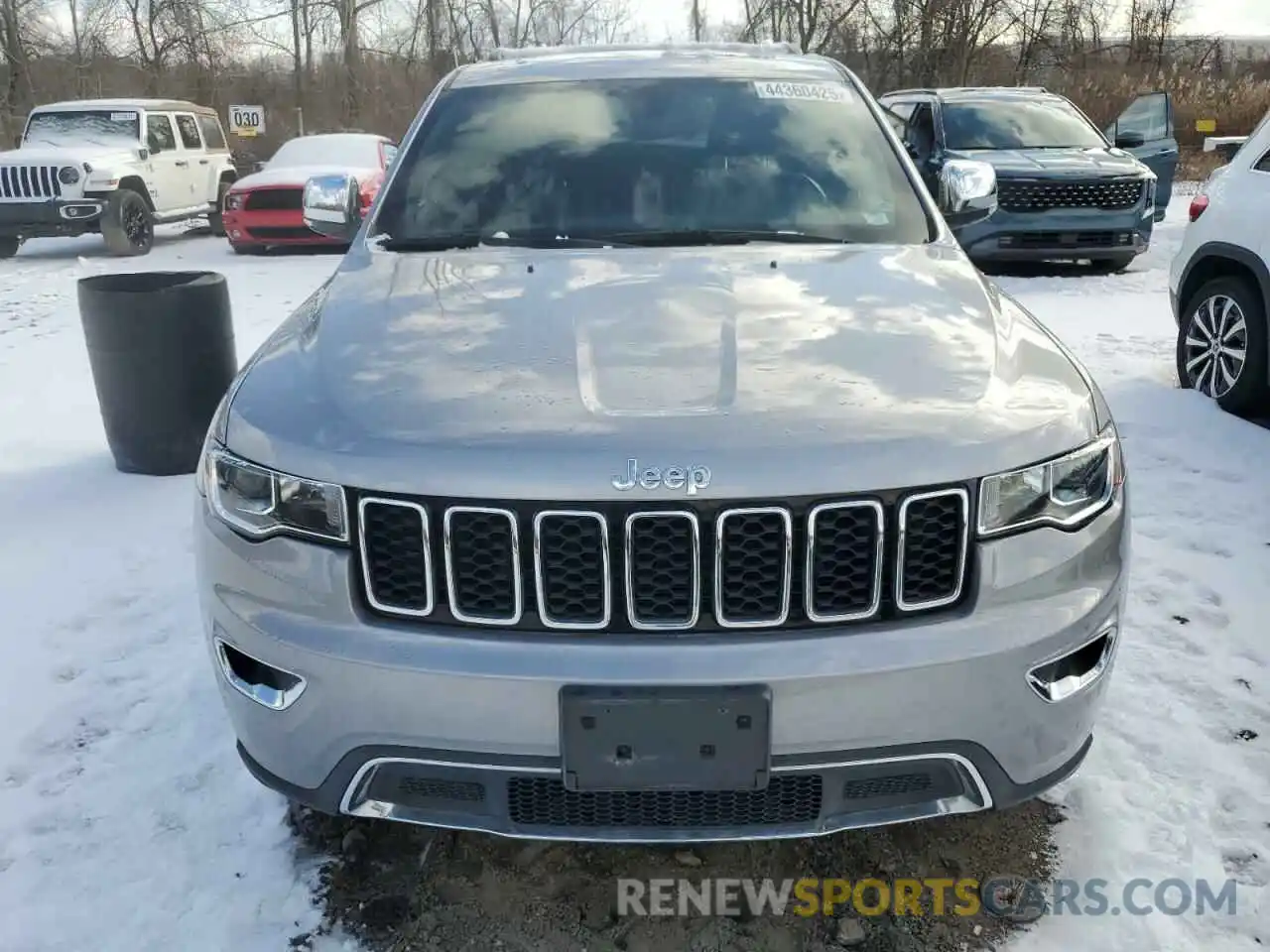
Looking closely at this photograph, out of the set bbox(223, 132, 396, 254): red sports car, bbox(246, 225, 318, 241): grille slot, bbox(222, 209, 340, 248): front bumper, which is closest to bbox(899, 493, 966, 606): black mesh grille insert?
bbox(223, 132, 396, 254): red sports car

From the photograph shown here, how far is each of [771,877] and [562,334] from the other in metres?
1.29

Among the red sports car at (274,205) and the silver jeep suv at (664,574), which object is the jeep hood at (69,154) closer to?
the red sports car at (274,205)

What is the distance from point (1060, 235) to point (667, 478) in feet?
30.5

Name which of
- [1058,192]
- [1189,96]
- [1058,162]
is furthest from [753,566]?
[1189,96]

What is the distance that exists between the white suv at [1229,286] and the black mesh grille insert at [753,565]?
4306mm

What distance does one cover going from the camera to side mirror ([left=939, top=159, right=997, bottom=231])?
364 cm

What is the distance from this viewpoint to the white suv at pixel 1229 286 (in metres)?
5.22

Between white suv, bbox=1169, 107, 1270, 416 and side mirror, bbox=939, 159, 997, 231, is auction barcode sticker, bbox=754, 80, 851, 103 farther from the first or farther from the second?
white suv, bbox=1169, 107, 1270, 416

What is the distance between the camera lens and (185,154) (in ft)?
48.3

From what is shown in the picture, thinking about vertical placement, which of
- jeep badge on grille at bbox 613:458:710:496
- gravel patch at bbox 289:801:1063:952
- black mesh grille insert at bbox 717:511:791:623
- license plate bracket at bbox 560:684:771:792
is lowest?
gravel patch at bbox 289:801:1063:952

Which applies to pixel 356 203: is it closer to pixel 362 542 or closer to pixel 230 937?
pixel 362 542

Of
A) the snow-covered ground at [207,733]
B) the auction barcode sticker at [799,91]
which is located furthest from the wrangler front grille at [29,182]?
the auction barcode sticker at [799,91]

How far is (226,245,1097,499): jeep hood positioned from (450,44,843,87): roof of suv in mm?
1116

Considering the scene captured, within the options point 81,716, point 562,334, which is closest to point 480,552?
point 562,334
